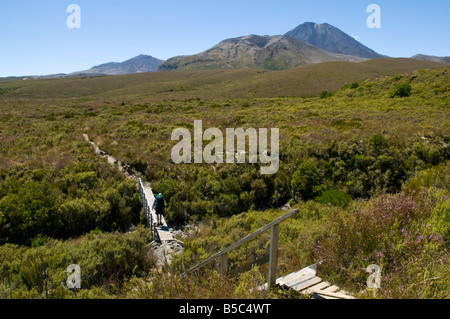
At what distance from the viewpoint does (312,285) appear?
4172mm

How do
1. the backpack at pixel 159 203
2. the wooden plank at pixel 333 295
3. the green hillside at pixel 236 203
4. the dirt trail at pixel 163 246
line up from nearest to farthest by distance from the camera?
the wooden plank at pixel 333 295 → the green hillside at pixel 236 203 → the dirt trail at pixel 163 246 → the backpack at pixel 159 203

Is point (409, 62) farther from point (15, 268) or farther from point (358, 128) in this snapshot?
point (15, 268)

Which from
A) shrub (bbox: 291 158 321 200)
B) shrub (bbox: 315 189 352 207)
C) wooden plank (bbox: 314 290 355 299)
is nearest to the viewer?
wooden plank (bbox: 314 290 355 299)

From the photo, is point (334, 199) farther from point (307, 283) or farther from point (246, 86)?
point (246, 86)

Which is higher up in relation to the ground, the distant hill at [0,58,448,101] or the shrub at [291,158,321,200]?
the distant hill at [0,58,448,101]

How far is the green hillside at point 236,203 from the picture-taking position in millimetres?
4262

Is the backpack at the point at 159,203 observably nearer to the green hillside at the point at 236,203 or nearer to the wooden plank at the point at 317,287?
the green hillside at the point at 236,203

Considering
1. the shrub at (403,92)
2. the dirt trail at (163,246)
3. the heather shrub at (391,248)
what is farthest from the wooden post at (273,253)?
the shrub at (403,92)

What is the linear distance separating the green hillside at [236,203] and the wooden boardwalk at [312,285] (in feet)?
0.78

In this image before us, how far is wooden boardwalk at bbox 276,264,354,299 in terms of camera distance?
149 inches

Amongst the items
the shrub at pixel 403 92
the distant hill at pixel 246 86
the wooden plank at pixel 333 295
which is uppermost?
the distant hill at pixel 246 86

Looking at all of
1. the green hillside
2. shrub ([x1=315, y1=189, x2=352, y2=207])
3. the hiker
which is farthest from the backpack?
shrub ([x1=315, y1=189, x2=352, y2=207])

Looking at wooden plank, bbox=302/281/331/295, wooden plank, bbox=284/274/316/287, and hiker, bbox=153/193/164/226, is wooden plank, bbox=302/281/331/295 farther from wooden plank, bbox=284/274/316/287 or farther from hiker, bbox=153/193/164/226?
hiker, bbox=153/193/164/226
